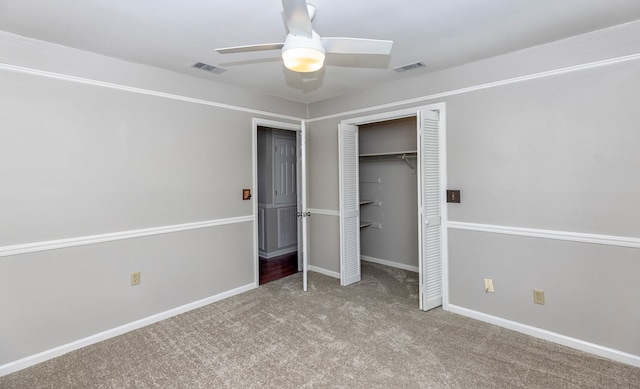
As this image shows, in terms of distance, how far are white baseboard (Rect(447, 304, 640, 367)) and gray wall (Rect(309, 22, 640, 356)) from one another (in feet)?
0.12

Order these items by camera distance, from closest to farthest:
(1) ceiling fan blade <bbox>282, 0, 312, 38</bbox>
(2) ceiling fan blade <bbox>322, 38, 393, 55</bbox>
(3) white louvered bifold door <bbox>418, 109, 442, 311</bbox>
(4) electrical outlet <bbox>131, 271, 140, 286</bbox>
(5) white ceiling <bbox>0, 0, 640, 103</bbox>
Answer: (1) ceiling fan blade <bbox>282, 0, 312, 38</bbox>
(2) ceiling fan blade <bbox>322, 38, 393, 55</bbox>
(5) white ceiling <bbox>0, 0, 640, 103</bbox>
(4) electrical outlet <bbox>131, 271, 140, 286</bbox>
(3) white louvered bifold door <bbox>418, 109, 442, 311</bbox>

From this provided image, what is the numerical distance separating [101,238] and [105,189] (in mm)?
424

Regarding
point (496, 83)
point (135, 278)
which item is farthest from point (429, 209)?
point (135, 278)

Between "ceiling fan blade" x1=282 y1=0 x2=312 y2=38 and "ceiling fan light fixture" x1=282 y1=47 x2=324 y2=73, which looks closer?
"ceiling fan blade" x1=282 y1=0 x2=312 y2=38

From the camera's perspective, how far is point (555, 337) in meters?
2.62

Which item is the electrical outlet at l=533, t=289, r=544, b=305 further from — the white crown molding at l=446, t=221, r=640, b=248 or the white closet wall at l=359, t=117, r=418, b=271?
the white closet wall at l=359, t=117, r=418, b=271

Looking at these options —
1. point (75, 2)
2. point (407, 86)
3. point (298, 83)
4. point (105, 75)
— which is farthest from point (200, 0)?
point (407, 86)

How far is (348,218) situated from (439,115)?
1632mm

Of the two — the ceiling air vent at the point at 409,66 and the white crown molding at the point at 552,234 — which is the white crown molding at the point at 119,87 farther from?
the white crown molding at the point at 552,234

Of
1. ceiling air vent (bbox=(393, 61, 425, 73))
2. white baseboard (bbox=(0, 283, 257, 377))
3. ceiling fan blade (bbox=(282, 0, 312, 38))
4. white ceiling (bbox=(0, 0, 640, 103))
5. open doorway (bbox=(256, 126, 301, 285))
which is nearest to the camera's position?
ceiling fan blade (bbox=(282, 0, 312, 38))

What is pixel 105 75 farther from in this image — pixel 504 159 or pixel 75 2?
pixel 504 159

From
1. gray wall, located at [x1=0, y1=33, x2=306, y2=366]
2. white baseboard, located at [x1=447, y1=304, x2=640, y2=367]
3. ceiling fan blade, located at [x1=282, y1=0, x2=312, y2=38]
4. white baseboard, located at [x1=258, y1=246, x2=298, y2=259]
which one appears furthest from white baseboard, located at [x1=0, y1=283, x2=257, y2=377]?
ceiling fan blade, located at [x1=282, y1=0, x2=312, y2=38]

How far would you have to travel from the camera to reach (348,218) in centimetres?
407

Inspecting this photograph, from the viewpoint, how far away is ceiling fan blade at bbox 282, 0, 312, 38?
148 centimetres
